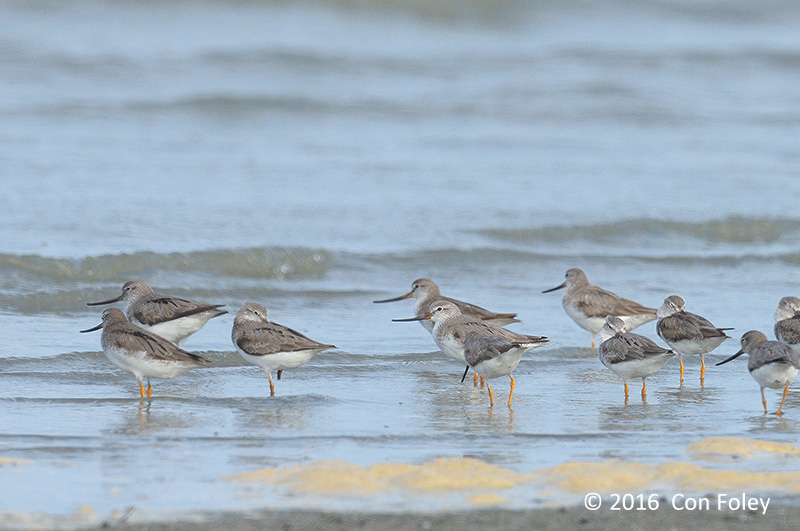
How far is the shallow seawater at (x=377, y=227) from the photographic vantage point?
5840 millimetres

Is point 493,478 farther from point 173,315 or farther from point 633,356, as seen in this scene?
point 173,315

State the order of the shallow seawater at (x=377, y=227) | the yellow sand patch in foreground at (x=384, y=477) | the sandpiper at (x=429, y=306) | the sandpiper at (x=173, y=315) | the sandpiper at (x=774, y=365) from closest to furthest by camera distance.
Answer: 1. the yellow sand patch in foreground at (x=384, y=477)
2. the shallow seawater at (x=377, y=227)
3. the sandpiper at (x=774, y=365)
4. the sandpiper at (x=173, y=315)
5. the sandpiper at (x=429, y=306)

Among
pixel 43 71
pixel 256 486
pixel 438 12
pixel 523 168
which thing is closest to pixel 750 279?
pixel 523 168

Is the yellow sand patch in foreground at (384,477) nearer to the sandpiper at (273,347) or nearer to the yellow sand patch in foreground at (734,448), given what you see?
the yellow sand patch in foreground at (734,448)

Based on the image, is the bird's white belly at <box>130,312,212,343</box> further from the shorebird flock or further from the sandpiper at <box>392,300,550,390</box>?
the sandpiper at <box>392,300,550,390</box>

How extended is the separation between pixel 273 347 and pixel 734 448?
3.19 m

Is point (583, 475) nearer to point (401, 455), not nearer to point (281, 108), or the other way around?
point (401, 455)

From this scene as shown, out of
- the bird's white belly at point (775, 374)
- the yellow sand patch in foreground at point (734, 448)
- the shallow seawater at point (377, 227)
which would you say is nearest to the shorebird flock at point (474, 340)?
the bird's white belly at point (775, 374)

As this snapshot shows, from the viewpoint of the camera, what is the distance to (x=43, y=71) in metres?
22.0

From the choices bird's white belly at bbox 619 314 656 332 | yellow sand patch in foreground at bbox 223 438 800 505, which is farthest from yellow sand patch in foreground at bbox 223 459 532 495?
bird's white belly at bbox 619 314 656 332

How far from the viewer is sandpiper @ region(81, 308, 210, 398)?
735 centimetres

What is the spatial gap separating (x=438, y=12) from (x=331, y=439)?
80.0 feet

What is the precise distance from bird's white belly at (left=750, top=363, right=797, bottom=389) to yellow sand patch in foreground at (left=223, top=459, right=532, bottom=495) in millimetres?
2224

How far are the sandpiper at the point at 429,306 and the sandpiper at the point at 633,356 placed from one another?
170 cm
